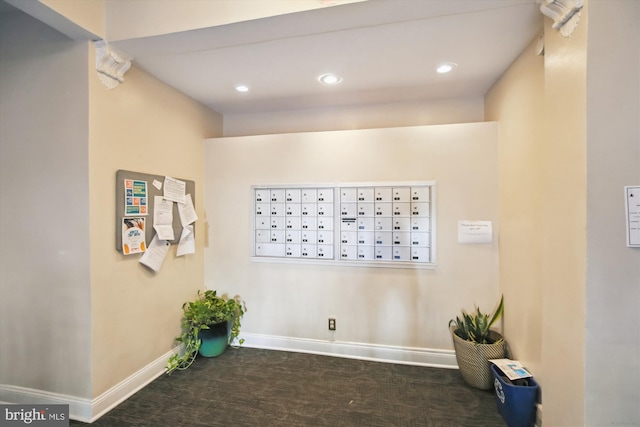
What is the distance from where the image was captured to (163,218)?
7.29 feet

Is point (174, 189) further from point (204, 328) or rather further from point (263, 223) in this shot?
point (204, 328)

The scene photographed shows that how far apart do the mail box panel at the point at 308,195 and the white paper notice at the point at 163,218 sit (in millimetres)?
→ 1131

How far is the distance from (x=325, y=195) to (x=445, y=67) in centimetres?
136

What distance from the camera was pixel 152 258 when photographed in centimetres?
214

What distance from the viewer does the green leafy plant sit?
2045 millimetres

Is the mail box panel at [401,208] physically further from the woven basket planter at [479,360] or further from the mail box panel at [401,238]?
the woven basket planter at [479,360]

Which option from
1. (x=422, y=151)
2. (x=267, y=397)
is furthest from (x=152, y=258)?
(x=422, y=151)

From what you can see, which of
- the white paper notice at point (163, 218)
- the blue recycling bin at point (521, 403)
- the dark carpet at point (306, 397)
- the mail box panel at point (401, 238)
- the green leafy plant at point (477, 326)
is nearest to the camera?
the blue recycling bin at point (521, 403)

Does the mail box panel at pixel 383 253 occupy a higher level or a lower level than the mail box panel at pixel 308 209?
lower

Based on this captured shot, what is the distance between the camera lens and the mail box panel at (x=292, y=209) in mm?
2594

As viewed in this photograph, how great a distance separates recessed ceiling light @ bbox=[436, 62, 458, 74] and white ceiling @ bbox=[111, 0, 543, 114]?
0.05 meters

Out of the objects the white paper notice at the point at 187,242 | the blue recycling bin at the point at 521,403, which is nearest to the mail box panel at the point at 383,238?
the blue recycling bin at the point at 521,403

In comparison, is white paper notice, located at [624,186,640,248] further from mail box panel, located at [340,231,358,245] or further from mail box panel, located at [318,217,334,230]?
mail box panel, located at [318,217,334,230]

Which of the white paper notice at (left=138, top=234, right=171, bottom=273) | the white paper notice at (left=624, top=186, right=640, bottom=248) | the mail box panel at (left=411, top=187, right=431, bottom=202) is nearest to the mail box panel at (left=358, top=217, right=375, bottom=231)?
the mail box panel at (left=411, top=187, right=431, bottom=202)
